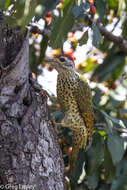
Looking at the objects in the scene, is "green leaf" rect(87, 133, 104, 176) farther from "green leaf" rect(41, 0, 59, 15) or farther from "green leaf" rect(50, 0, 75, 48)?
"green leaf" rect(41, 0, 59, 15)

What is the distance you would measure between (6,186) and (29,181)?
0.13m

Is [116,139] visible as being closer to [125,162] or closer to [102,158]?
[102,158]

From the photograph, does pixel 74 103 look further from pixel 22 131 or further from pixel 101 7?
pixel 22 131

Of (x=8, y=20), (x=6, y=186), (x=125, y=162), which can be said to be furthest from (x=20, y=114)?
(x=125, y=162)

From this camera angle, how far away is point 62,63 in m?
3.54

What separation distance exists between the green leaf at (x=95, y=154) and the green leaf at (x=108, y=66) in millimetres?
1292

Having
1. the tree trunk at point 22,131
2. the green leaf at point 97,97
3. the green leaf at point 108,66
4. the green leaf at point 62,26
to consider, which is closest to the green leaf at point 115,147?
the tree trunk at point 22,131

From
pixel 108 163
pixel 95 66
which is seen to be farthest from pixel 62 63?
pixel 95 66

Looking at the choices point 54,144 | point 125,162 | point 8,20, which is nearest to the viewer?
point 8,20

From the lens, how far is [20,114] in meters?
2.55

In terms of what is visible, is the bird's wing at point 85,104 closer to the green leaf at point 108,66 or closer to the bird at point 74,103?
the bird at point 74,103

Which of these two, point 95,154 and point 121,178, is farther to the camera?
point 121,178

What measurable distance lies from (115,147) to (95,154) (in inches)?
11.7

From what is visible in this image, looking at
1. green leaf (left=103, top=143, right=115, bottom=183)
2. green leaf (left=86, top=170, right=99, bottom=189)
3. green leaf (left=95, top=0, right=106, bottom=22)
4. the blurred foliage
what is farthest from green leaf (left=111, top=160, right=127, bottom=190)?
green leaf (left=95, top=0, right=106, bottom=22)
